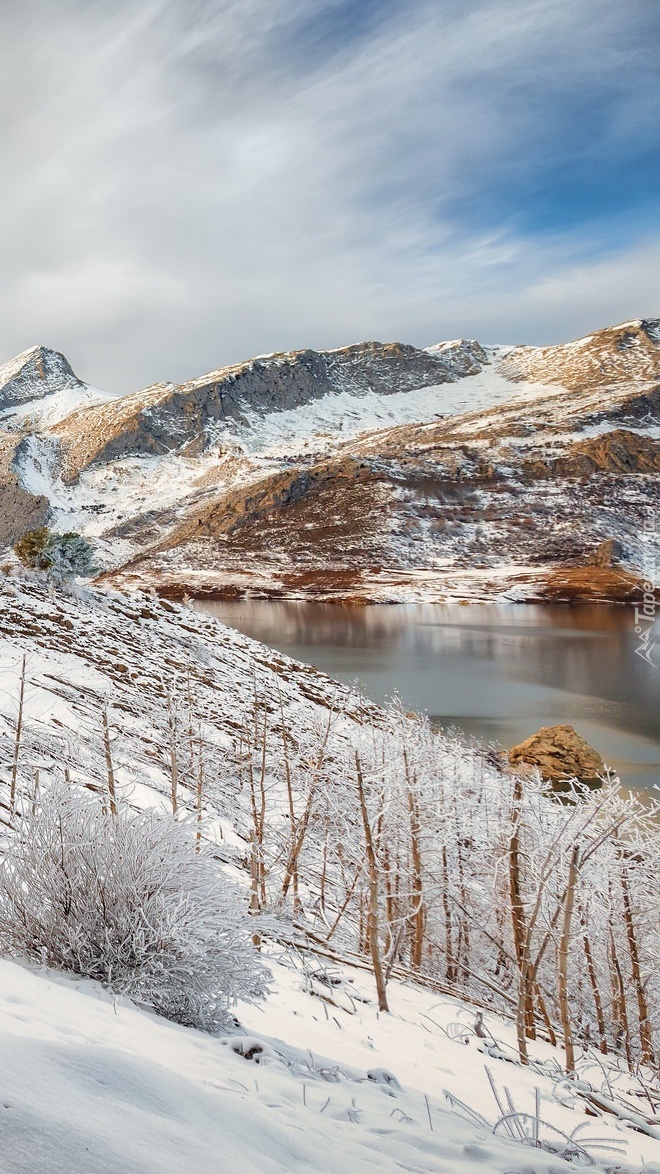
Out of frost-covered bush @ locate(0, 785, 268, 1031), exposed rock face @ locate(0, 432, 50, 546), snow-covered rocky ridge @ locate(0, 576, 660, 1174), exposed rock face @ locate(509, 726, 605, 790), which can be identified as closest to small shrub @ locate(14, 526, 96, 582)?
snow-covered rocky ridge @ locate(0, 576, 660, 1174)

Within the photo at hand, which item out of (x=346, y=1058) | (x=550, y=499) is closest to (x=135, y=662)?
(x=346, y=1058)

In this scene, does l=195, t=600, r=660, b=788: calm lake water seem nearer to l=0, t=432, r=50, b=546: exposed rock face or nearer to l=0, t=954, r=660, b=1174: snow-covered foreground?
l=0, t=954, r=660, b=1174: snow-covered foreground

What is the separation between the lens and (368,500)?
118812 mm

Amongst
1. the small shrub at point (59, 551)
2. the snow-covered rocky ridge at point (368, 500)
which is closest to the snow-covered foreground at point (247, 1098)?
the small shrub at point (59, 551)

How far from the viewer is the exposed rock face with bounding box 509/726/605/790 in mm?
17250

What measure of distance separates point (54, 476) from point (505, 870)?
174 metres

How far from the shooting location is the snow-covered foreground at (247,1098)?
6.06 ft

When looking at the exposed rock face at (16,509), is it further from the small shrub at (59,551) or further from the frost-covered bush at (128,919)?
the frost-covered bush at (128,919)

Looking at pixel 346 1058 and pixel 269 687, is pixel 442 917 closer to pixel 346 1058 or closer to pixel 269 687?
pixel 346 1058

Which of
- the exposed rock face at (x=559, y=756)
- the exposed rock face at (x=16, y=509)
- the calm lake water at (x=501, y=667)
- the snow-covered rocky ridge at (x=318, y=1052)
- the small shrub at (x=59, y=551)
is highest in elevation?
the exposed rock face at (x=16, y=509)

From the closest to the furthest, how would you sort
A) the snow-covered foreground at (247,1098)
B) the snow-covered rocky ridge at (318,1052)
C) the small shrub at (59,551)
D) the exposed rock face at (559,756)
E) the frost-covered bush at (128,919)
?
the snow-covered foreground at (247,1098) → the snow-covered rocky ridge at (318,1052) → the frost-covered bush at (128,919) → the exposed rock face at (559,756) → the small shrub at (59,551)

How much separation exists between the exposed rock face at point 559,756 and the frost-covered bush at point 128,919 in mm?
14889

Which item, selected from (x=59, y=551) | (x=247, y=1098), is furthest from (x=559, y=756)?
(x=59, y=551)

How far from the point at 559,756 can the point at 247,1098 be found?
56.1 ft
